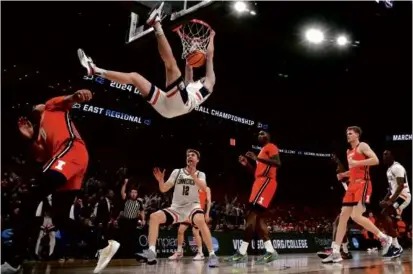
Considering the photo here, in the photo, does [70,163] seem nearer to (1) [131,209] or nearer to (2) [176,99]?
(2) [176,99]

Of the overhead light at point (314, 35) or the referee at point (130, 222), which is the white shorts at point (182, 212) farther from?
the overhead light at point (314, 35)

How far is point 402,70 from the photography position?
21.6 m

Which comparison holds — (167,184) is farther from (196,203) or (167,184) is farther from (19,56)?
(19,56)

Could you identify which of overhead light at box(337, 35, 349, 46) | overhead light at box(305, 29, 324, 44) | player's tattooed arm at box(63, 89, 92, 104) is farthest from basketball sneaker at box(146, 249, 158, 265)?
overhead light at box(337, 35, 349, 46)

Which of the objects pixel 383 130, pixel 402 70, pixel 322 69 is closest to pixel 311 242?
pixel 322 69

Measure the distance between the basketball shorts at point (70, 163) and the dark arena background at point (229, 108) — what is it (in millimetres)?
3207

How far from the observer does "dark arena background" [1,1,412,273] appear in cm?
979

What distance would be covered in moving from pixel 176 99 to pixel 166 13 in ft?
10.5

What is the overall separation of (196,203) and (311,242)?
6.70 m

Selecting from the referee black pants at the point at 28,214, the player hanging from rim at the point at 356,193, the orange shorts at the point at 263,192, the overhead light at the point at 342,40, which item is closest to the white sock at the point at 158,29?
the referee black pants at the point at 28,214

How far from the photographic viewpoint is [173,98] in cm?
477

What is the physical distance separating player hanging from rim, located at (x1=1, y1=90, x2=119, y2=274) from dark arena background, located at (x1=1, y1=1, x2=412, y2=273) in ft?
10.2

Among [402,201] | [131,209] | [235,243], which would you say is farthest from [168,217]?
[402,201]

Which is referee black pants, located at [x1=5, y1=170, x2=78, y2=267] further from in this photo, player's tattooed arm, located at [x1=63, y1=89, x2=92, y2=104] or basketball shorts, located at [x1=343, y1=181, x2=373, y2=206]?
basketball shorts, located at [x1=343, y1=181, x2=373, y2=206]
